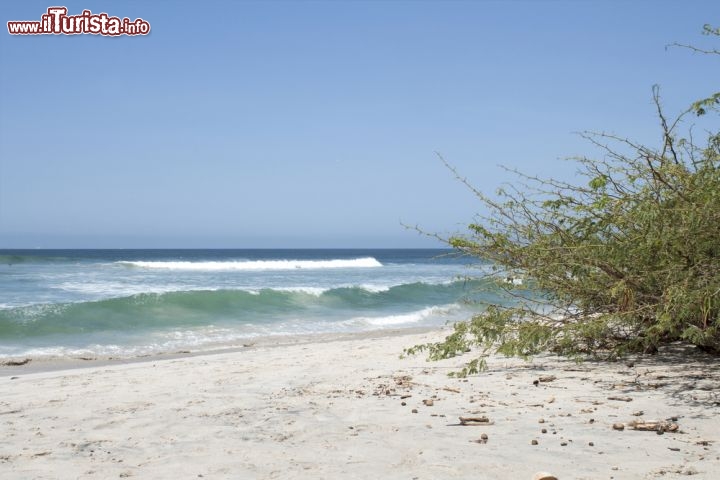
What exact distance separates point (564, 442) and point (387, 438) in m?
1.05

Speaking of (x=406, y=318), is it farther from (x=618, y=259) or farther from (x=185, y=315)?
(x=618, y=259)

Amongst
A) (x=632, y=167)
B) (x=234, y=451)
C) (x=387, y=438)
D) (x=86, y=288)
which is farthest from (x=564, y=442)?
(x=86, y=288)

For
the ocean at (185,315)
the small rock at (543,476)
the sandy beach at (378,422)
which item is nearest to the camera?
the small rock at (543,476)

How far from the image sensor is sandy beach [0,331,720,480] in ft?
12.5

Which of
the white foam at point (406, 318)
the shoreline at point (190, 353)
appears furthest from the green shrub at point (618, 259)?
the white foam at point (406, 318)

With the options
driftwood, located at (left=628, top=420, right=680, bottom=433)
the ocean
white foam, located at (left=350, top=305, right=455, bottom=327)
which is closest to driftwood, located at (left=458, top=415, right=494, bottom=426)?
driftwood, located at (left=628, top=420, right=680, bottom=433)

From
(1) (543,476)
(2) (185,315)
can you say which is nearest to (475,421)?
(1) (543,476)

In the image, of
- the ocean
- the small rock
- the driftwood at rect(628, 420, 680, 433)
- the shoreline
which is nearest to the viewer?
the small rock

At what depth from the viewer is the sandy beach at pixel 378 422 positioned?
379 cm

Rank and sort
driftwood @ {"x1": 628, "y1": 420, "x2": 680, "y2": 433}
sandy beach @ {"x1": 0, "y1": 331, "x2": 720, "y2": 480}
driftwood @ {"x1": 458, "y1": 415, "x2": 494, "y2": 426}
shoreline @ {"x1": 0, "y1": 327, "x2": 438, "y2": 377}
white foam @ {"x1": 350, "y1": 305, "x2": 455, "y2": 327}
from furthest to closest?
white foam @ {"x1": 350, "y1": 305, "x2": 455, "y2": 327} → shoreline @ {"x1": 0, "y1": 327, "x2": 438, "y2": 377} → driftwood @ {"x1": 458, "y1": 415, "x2": 494, "y2": 426} → driftwood @ {"x1": 628, "y1": 420, "x2": 680, "y2": 433} → sandy beach @ {"x1": 0, "y1": 331, "x2": 720, "y2": 480}

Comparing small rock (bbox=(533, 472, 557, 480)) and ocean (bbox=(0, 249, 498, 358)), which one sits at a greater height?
small rock (bbox=(533, 472, 557, 480))

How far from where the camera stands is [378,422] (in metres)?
4.76

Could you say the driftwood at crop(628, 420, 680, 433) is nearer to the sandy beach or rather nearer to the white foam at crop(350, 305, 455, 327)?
the sandy beach

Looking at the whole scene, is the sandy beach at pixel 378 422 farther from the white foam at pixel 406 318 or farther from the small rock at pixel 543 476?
the white foam at pixel 406 318
